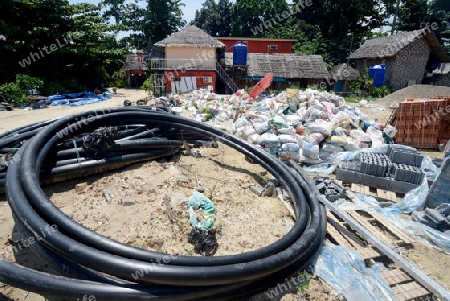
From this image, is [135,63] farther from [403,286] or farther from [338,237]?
[403,286]

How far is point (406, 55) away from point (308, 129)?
19448 millimetres

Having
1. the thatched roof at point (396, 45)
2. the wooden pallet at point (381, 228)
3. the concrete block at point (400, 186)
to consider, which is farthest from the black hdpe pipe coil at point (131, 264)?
the thatched roof at point (396, 45)

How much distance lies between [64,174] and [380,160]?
6.15 meters

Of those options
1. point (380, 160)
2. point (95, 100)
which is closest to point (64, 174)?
point (380, 160)

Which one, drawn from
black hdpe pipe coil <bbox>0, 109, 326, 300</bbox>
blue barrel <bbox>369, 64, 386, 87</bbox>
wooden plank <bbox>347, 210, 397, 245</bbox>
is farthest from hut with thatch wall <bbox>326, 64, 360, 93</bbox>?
black hdpe pipe coil <bbox>0, 109, 326, 300</bbox>

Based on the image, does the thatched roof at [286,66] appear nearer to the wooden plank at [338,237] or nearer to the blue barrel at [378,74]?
the blue barrel at [378,74]

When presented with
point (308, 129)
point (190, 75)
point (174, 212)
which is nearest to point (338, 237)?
point (174, 212)

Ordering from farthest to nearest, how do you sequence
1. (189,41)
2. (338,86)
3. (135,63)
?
(135,63), (338,86), (189,41)

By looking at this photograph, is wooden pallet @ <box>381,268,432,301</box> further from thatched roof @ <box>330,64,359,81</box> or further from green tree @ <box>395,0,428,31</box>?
green tree @ <box>395,0,428,31</box>

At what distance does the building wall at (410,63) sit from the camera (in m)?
20.0

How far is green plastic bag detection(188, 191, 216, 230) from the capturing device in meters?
3.63

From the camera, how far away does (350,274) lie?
2996 millimetres

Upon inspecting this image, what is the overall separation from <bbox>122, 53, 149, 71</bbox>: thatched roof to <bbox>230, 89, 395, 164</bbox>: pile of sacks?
20689 millimetres

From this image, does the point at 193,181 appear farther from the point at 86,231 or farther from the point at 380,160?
the point at 380,160
